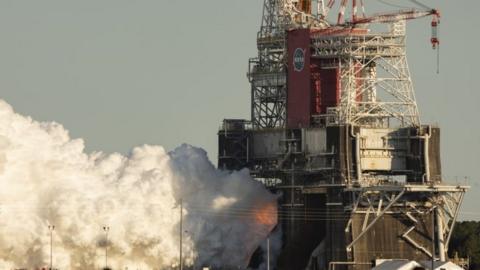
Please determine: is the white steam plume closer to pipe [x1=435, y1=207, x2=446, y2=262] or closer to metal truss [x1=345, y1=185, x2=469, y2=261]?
metal truss [x1=345, y1=185, x2=469, y2=261]

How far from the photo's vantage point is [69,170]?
19662 centimetres

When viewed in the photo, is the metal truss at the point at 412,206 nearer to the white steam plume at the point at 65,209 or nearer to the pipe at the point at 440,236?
the pipe at the point at 440,236

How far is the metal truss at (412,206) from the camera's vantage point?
194 meters

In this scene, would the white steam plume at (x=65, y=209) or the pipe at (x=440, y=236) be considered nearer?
the white steam plume at (x=65, y=209)

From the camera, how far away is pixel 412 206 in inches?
7751

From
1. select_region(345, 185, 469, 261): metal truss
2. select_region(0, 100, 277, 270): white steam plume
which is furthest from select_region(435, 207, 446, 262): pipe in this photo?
select_region(0, 100, 277, 270): white steam plume

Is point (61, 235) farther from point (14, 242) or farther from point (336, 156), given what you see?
→ point (336, 156)

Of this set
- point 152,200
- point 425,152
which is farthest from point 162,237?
point 425,152

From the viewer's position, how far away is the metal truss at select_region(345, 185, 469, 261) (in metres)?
194

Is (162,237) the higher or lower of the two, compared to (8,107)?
lower

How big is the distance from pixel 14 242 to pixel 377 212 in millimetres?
38493

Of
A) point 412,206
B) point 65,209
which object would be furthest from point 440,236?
point 65,209

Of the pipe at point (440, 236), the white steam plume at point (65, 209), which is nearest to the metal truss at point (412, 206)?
the pipe at point (440, 236)

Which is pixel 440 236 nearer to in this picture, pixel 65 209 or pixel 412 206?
pixel 412 206
